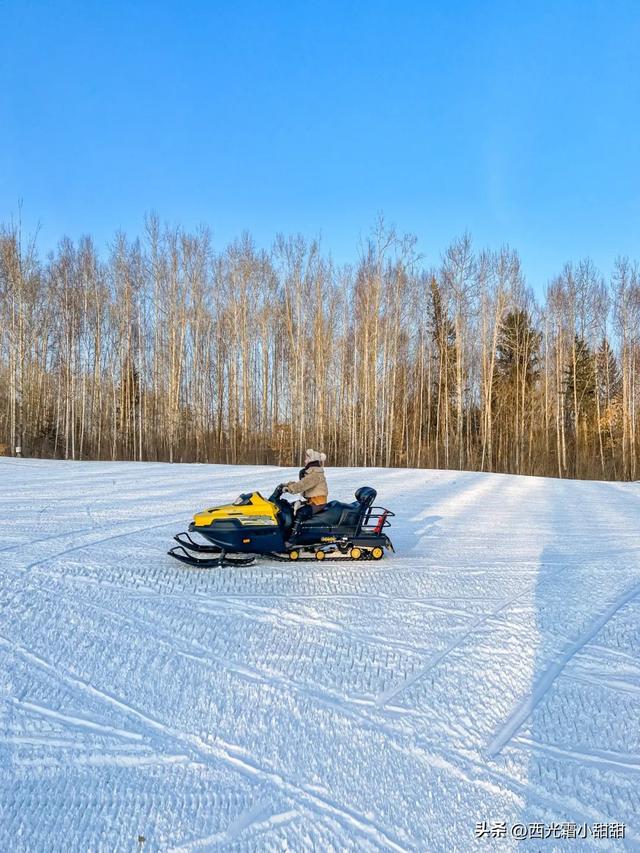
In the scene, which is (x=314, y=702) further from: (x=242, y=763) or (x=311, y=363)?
(x=311, y=363)

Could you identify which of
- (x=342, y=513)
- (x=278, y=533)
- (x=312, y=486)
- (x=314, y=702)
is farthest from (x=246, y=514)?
(x=314, y=702)

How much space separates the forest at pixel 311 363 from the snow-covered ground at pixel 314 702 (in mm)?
20906

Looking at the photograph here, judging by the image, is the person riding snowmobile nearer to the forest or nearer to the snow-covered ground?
the snow-covered ground

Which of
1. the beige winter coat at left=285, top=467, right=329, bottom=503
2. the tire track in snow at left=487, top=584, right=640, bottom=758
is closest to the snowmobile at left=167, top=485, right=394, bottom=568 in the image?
the beige winter coat at left=285, top=467, right=329, bottom=503

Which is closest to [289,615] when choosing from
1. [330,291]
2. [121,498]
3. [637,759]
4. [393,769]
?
[393,769]

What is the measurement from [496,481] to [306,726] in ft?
51.6

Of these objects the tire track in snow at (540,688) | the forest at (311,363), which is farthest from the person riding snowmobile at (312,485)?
the forest at (311,363)

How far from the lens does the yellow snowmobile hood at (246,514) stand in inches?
233

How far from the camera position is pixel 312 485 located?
646 centimetres

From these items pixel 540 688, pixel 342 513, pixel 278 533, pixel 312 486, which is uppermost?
pixel 312 486

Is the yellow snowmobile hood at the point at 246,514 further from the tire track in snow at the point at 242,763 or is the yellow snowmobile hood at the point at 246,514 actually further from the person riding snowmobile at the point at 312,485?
the tire track in snow at the point at 242,763

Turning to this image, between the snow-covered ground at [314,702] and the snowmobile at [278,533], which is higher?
the snowmobile at [278,533]

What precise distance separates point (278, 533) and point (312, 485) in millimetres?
679

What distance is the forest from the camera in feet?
89.2
